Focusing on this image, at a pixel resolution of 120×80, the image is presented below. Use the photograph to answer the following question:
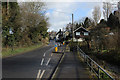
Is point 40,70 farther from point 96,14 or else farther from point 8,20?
point 96,14

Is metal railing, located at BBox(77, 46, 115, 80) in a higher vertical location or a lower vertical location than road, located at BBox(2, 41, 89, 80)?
higher

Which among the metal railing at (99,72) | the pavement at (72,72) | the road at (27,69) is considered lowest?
the road at (27,69)

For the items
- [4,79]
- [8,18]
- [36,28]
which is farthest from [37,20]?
[4,79]

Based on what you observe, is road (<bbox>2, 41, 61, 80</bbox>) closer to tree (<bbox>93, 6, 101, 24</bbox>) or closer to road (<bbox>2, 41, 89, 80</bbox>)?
road (<bbox>2, 41, 89, 80</bbox>)

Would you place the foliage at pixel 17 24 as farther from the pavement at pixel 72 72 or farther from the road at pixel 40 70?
the pavement at pixel 72 72

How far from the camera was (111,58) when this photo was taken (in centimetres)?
2231

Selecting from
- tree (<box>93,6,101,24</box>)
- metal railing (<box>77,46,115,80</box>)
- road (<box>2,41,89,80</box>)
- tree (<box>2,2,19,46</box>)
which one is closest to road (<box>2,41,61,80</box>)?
road (<box>2,41,89,80</box>)

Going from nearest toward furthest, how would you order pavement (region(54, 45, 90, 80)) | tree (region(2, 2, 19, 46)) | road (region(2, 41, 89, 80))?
pavement (region(54, 45, 90, 80)), road (region(2, 41, 89, 80)), tree (region(2, 2, 19, 46))

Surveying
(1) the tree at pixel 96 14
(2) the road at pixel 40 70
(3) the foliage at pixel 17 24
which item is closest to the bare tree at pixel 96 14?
(1) the tree at pixel 96 14

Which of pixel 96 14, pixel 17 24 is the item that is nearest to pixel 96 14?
pixel 96 14

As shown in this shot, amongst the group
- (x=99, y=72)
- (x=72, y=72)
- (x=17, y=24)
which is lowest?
(x=72, y=72)

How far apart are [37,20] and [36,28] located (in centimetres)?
221

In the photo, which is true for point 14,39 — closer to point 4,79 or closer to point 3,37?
point 3,37

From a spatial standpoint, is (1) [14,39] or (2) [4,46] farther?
(1) [14,39]
